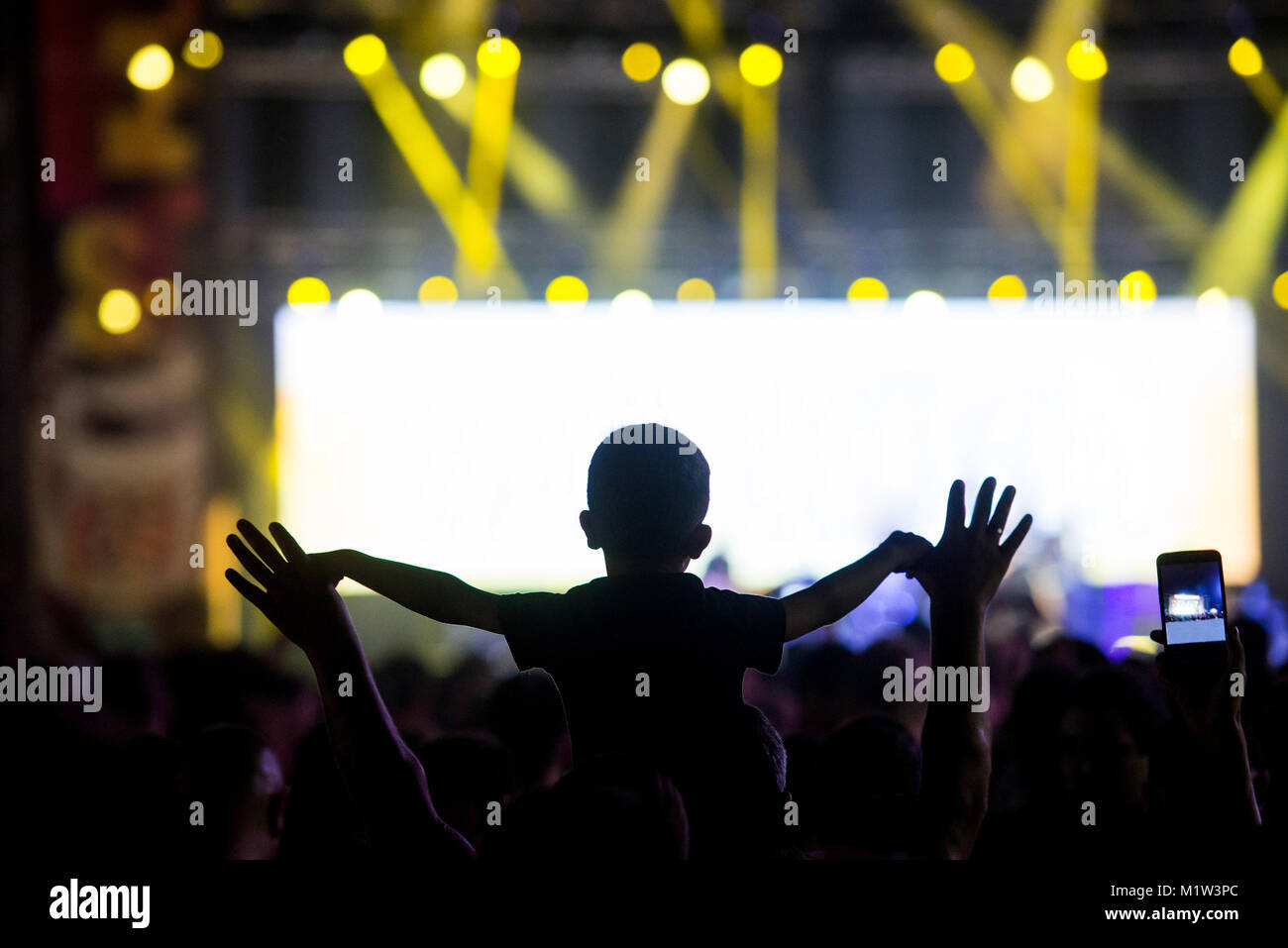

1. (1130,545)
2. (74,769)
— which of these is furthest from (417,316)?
(74,769)

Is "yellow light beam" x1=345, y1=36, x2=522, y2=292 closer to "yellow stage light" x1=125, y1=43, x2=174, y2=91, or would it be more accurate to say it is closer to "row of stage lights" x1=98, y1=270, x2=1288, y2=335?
"row of stage lights" x1=98, y1=270, x2=1288, y2=335

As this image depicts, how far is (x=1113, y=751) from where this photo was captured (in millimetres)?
1903

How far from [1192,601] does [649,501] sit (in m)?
0.69

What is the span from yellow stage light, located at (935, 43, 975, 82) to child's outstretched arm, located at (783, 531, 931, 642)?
24.3ft

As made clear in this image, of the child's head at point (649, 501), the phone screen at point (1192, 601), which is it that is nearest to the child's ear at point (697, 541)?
the child's head at point (649, 501)

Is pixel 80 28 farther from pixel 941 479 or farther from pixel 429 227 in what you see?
pixel 941 479

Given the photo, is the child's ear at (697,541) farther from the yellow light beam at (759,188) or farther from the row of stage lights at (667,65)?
the yellow light beam at (759,188)

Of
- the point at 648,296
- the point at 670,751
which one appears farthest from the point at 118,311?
the point at 670,751

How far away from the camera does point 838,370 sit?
7.54m

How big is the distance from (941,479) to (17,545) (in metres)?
4.87

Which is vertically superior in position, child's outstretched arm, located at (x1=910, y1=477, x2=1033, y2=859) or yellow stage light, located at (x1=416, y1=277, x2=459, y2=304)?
yellow stage light, located at (x1=416, y1=277, x2=459, y2=304)

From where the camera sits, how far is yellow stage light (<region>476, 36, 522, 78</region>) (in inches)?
300

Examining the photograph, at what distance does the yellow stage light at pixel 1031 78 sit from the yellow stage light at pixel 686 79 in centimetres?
195

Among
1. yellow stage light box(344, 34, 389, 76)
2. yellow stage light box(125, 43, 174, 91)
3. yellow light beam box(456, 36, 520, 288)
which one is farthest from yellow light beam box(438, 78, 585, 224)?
yellow stage light box(125, 43, 174, 91)
